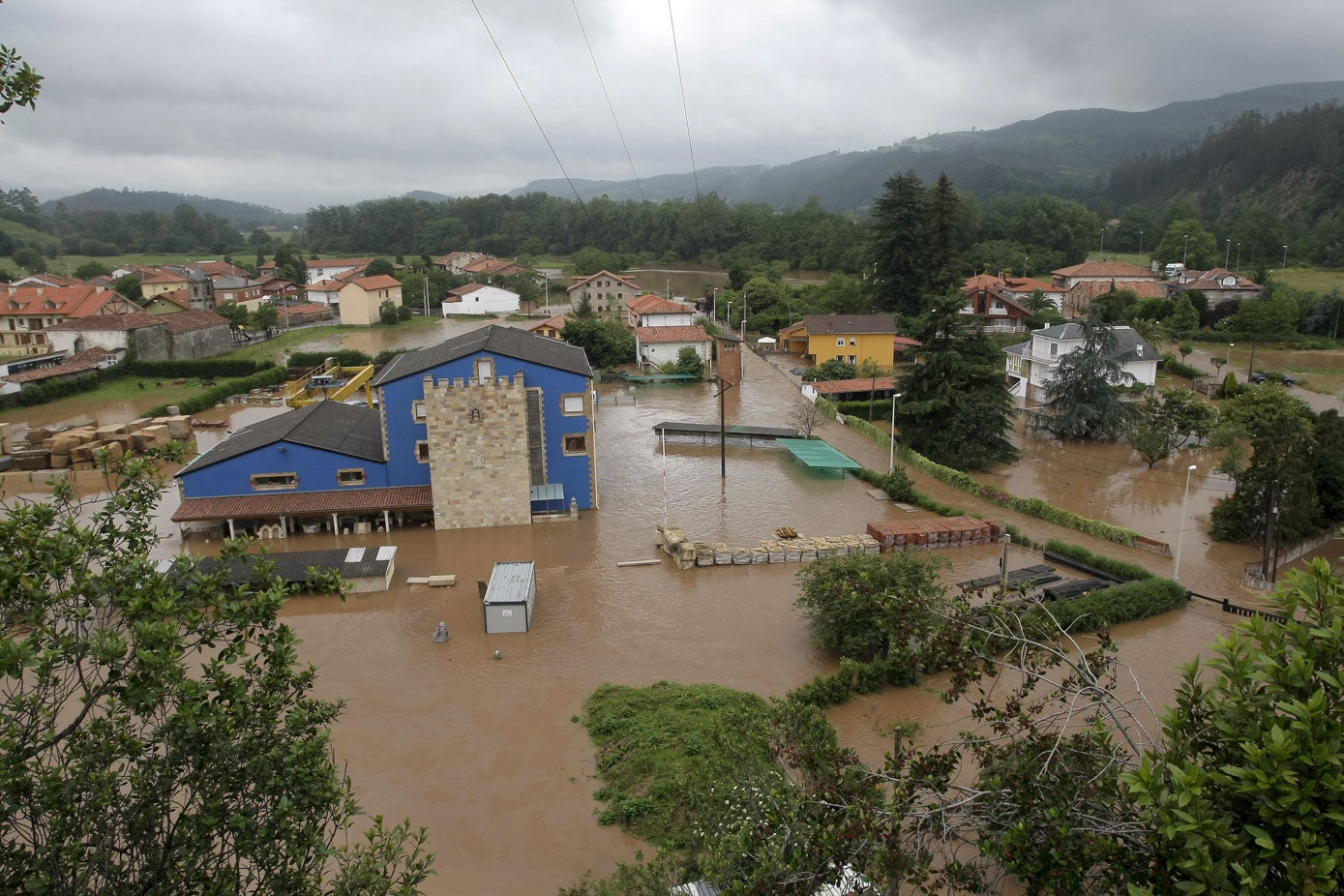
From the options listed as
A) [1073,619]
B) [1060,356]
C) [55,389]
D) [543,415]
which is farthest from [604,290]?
[1073,619]

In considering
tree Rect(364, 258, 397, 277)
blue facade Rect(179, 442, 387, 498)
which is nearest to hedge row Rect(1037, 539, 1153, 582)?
blue facade Rect(179, 442, 387, 498)

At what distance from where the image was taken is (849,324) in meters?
46.6

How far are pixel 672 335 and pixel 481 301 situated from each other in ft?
86.8

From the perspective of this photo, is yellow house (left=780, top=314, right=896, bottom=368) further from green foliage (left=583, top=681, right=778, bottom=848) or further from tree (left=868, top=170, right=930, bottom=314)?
green foliage (left=583, top=681, right=778, bottom=848)

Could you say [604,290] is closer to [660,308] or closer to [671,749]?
[660,308]

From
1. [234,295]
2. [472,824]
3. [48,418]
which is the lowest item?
[472,824]

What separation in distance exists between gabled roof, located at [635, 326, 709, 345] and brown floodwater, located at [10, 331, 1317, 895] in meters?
16.5

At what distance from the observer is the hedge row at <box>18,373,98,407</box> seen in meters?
39.5

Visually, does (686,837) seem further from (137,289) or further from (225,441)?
(137,289)

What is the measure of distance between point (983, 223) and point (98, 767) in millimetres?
89977

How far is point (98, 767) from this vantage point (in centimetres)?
606

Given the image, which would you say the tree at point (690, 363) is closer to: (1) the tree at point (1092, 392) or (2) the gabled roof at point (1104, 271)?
(1) the tree at point (1092, 392)

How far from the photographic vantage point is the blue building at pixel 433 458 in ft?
76.6

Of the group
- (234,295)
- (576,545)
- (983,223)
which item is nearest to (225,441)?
(576,545)
